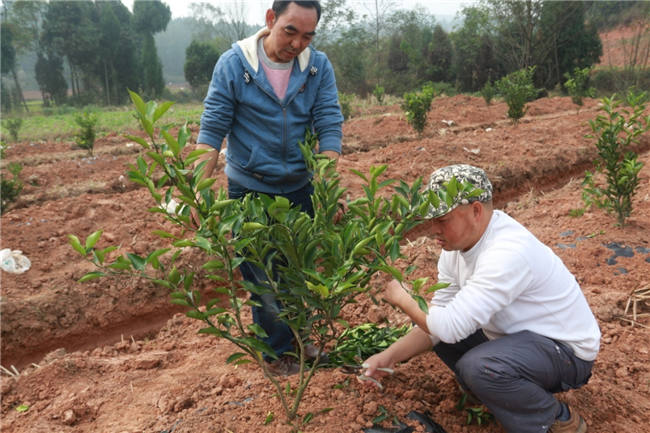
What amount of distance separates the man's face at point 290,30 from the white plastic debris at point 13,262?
3.84 m

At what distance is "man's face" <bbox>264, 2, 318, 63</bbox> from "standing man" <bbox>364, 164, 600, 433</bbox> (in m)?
0.98

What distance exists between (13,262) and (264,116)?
3.73m

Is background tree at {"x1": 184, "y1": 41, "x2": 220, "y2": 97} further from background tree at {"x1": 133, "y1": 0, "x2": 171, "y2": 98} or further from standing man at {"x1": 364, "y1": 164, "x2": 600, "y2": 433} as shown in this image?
standing man at {"x1": 364, "y1": 164, "x2": 600, "y2": 433}

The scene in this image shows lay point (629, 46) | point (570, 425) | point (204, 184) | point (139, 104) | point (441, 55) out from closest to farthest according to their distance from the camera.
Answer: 1. point (139, 104)
2. point (204, 184)
3. point (570, 425)
4. point (629, 46)
5. point (441, 55)

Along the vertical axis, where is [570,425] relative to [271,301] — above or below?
below

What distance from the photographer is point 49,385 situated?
117 inches

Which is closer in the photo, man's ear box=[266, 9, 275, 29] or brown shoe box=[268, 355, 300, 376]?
man's ear box=[266, 9, 275, 29]

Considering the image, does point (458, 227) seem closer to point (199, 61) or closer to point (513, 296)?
point (513, 296)

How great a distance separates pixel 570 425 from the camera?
1.97 metres

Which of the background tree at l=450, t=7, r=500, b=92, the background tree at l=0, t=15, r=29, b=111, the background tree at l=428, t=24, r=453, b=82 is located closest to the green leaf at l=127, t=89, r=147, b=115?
the background tree at l=450, t=7, r=500, b=92

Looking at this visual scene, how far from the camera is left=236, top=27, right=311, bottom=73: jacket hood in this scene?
2406 millimetres

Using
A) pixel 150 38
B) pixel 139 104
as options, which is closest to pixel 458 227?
pixel 139 104

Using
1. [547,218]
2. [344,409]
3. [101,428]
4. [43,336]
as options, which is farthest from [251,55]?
[547,218]

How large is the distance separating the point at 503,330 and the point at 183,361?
7.31 feet
